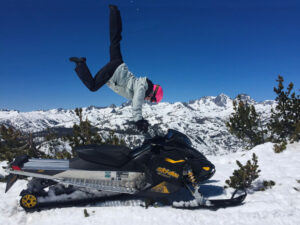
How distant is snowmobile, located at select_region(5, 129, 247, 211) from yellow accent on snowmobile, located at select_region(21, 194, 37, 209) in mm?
98

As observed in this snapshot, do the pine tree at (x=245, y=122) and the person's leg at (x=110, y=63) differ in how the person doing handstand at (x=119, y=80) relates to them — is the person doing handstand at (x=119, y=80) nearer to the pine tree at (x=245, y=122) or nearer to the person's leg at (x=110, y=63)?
the person's leg at (x=110, y=63)

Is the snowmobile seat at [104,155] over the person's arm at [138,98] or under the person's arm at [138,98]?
under

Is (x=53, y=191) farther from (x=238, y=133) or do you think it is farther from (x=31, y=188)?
(x=238, y=133)

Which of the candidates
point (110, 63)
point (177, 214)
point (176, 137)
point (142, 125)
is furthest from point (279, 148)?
point (110, 63)

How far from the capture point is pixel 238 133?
16359 millimetres

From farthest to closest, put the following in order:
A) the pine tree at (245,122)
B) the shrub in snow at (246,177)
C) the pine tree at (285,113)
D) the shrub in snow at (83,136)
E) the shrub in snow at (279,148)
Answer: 1. the pine tree at (245,122)
2. the pine tree at (285,113)
3. the shrub in snow at (279,148)
4. the shrub in snow at (83,136)
5. the shrub in snow at (246,177)

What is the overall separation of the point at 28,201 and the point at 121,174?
179 centimetres

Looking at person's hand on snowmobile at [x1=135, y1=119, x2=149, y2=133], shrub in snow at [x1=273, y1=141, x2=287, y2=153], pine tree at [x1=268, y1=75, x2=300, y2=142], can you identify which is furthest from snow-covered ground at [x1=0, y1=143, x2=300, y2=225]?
pine tree at [x1=268, y1=75, x2=300, y2=142]

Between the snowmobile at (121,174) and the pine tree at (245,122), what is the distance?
12.9 meters

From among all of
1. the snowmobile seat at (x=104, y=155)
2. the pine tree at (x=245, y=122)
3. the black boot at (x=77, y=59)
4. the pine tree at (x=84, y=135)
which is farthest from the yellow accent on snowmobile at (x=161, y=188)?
the pine tree at (x=245, y=122)

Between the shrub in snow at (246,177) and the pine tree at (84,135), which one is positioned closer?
the shrub in snow at (246,177)

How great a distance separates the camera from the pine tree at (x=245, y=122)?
15727 millimetres

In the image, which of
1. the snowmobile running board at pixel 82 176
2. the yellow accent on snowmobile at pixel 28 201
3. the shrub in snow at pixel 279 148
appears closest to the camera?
the yellow accent on snowmobile at pixel 28 201

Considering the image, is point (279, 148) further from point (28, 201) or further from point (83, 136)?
point (28, 201)
